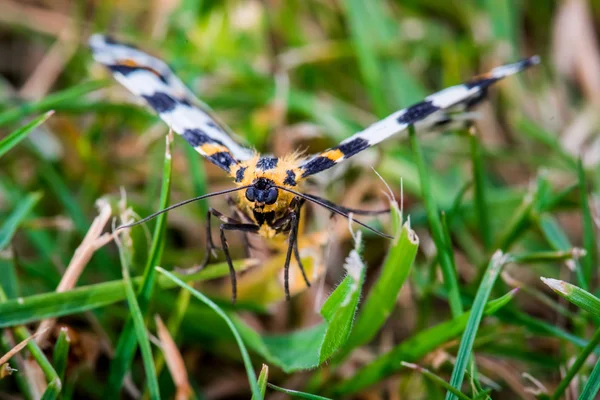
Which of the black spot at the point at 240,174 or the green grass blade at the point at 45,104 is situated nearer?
the black spot at the point at 240,174

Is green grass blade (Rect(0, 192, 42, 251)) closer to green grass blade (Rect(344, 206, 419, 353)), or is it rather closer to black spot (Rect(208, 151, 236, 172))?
black spot (Rect(208, 151, 236, 172))

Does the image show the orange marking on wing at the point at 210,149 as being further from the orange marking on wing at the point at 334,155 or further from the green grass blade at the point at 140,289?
the orange marking on wing at the point at 334,155

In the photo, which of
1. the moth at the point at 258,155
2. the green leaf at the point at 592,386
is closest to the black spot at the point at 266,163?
the moth at the point at 258,155

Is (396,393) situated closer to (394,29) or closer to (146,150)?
(146,150)

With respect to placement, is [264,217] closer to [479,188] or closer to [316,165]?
[316,165]

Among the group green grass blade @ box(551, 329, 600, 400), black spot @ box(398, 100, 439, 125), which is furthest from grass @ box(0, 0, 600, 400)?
black spot @ box(398, 100, 439, 125)

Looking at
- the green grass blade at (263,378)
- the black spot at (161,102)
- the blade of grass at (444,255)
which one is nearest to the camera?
the green grass blade at (263,378)

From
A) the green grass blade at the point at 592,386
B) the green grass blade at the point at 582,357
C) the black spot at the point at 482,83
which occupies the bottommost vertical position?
the green grass blade at the point at 592,386
